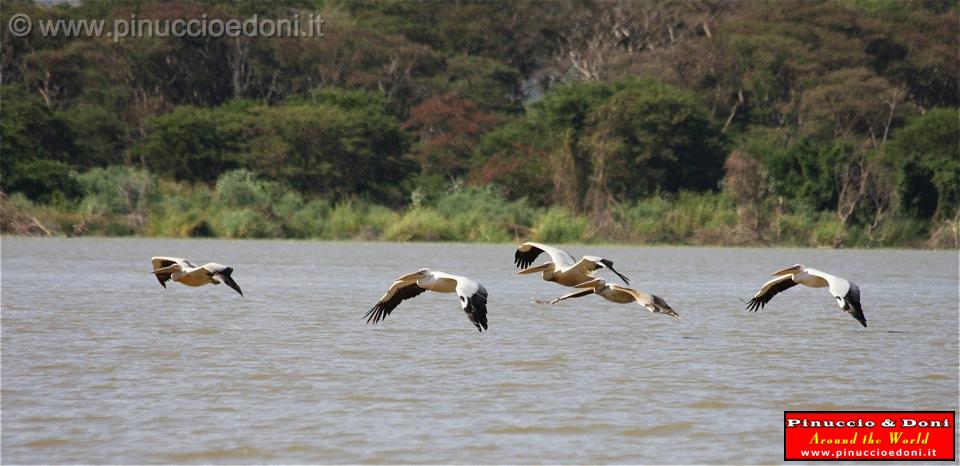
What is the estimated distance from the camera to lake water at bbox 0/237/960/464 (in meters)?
8.60

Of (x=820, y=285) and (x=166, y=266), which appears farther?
(x=166, y=266)

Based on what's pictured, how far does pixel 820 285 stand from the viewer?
11.5 metres

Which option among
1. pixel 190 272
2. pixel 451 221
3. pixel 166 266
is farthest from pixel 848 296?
pixel 451 221

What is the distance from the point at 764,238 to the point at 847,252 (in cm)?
220

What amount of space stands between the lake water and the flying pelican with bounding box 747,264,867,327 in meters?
0.60

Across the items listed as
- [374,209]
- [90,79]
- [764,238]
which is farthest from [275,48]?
[764,238]

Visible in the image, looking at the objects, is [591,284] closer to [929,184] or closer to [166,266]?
[166,266]

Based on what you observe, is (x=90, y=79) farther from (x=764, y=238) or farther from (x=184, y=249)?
(x=764, y=238)

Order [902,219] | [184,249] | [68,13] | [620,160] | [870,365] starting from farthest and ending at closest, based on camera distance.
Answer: [68,13]
[620,160]
[902,219]
[184,249]
[870,365]

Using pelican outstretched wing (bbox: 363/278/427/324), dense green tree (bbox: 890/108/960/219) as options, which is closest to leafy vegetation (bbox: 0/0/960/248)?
dense green tree (bbox: 890/108/960/219)

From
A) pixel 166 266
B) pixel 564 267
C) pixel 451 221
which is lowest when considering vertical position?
pixel 451 221

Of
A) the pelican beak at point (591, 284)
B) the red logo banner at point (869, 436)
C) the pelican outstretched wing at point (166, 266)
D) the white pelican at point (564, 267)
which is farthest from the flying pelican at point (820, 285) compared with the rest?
the pelican outstretched wing at point (166, 266)

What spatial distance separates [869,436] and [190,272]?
217 inches

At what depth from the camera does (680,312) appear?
17.1m
